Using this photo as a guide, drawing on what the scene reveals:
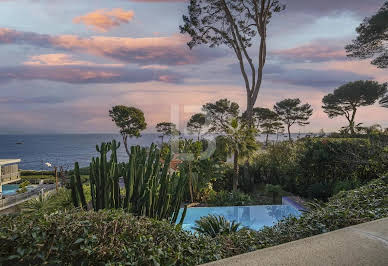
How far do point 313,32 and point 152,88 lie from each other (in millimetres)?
10354

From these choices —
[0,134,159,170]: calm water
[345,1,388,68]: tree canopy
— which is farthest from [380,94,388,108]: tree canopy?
[0,134,159,170]: calm water

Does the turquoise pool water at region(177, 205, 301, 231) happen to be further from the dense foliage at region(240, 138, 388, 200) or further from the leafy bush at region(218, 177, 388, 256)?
the leafy bush at region(218, 177, 388, 256)

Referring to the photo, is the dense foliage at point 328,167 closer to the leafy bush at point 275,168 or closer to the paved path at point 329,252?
the leafy bush at point 275,168

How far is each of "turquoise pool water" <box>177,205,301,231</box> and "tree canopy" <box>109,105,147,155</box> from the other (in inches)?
863

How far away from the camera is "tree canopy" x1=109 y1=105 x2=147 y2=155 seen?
1169 inches

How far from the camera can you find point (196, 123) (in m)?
35.3

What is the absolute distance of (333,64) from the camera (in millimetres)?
14438

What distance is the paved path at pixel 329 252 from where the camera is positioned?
1416 millimetres

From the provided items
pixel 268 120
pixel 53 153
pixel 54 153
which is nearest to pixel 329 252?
pixel 268 120

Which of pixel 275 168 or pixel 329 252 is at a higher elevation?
pixel 329 252

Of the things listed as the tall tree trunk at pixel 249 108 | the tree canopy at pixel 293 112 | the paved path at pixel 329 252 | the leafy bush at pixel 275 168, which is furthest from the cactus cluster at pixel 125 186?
the tree canopy at pixel 293 112

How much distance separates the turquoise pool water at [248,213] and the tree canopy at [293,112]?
2742 cm

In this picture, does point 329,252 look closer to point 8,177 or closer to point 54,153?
point 8,177

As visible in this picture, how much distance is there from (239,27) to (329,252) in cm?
1592
